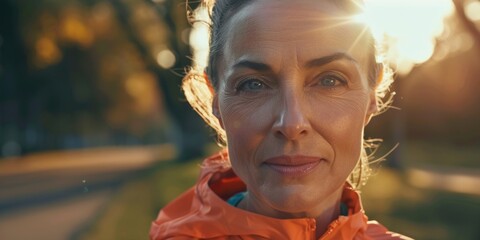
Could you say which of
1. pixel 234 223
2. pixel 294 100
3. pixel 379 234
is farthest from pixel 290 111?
pixel 379 234

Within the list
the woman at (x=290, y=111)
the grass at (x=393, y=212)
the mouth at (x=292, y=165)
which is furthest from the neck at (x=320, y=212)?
the grass at (x=393, y=212)

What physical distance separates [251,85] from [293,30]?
0.75 ft

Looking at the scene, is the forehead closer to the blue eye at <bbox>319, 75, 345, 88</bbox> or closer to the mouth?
the blue eye at <bbox>319, 75, 345, 88</bbox>

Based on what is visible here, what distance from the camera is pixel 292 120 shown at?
7.50 ft

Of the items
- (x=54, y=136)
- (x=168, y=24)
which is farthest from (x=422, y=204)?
(x=54, y=136)

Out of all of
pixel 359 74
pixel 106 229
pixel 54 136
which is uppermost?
pixel 54 136

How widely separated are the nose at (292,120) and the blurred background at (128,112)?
500mm

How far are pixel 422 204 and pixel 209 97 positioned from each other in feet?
40.0

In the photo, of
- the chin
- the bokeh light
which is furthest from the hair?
the bokeh light

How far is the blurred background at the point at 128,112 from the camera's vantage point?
41.4 feet

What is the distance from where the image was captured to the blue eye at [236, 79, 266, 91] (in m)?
2.46

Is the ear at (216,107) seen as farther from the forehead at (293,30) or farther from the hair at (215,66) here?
the forehead at (293,30)

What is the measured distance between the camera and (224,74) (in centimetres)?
261

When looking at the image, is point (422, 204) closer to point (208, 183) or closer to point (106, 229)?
point (106, 229)
